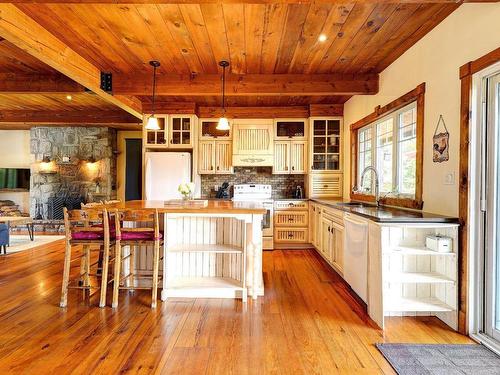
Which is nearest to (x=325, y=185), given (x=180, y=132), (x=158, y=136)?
(x=180, y=132)

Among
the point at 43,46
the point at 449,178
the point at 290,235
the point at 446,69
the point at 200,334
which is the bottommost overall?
the point at 200,334

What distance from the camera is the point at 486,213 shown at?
84.4 inches

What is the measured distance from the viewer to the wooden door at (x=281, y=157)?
17.8ft

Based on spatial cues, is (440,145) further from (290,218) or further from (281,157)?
(281,157)

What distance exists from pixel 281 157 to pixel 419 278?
337 cm

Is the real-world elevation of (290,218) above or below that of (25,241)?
above

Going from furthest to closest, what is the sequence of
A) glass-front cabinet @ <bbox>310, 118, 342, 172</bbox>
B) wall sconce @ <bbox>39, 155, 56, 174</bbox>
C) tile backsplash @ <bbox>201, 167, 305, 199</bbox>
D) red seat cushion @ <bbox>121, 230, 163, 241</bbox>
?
wall sconce @ <bbox>39, 155, 56, 174</bbox>
tile backsplash @ <bbox>201, 167, 305, 199</bbox>
glass-front cabinet @ <bbox>310, 118, 342, 172</bbox>
red seat cushion @ <bbox>121, 230, 163, 241</bbox>

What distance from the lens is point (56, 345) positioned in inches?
81.6

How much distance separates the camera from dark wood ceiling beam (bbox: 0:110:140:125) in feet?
21.1

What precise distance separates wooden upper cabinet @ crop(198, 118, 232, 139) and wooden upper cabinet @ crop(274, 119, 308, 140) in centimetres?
88

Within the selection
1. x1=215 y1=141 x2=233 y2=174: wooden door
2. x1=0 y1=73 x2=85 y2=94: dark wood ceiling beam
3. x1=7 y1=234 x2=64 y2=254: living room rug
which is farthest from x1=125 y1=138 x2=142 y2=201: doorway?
x1=0 y1=73 x2=85 y2=94: dark wood ceiling beam

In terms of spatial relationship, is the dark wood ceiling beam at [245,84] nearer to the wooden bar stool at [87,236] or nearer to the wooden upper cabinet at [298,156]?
the wooden upper cabinet at [298,156]

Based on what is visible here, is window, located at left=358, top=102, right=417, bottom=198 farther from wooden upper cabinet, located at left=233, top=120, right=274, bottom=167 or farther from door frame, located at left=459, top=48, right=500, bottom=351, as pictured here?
wooden upper cabinet, located at left=233, top=120, right=274, bottom=167

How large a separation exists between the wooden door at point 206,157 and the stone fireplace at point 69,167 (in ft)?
10.2
